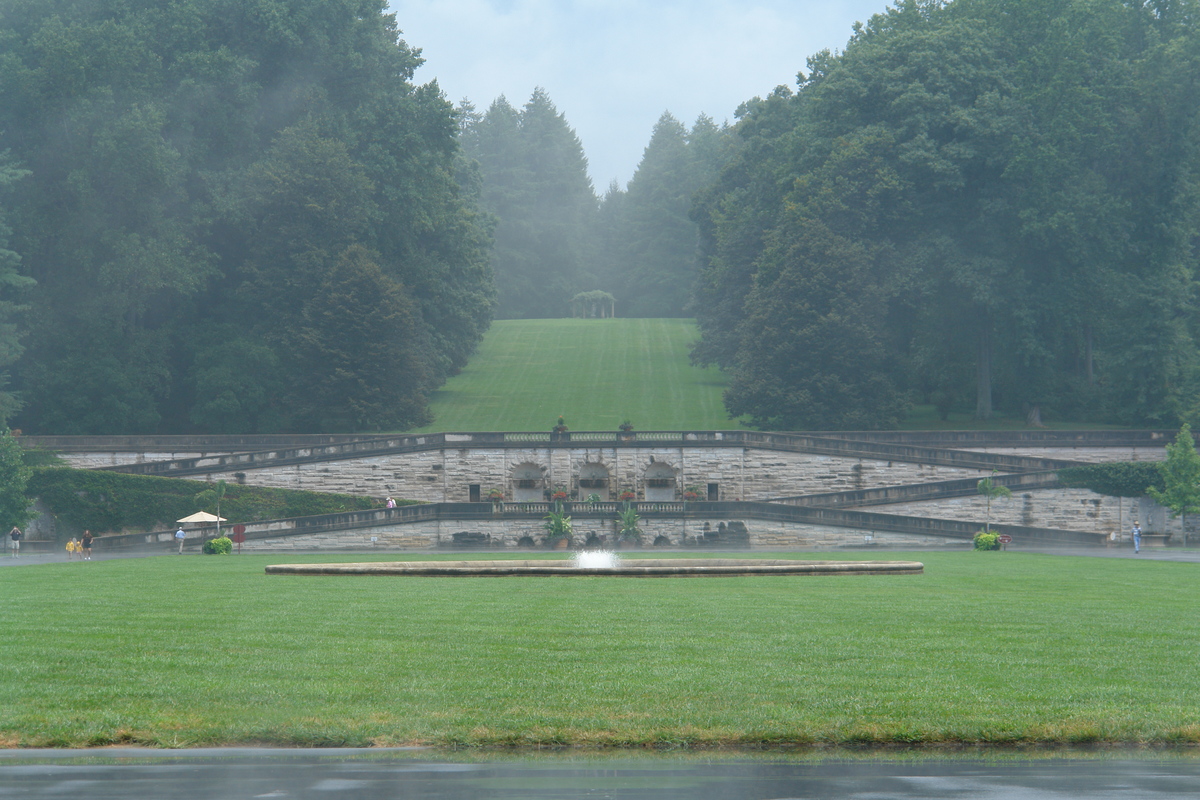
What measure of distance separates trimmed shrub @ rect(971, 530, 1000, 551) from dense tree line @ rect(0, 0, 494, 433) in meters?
35.6

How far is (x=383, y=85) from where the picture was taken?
82500mm

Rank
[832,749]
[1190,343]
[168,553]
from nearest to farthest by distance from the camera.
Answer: [832,749] < [168,553] < [1190,343]

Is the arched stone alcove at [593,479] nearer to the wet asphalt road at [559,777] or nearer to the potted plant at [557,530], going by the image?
the potted plant at [557,530]

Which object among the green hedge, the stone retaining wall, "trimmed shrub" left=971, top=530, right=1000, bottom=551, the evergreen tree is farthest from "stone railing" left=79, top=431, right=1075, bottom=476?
the evergreen tree

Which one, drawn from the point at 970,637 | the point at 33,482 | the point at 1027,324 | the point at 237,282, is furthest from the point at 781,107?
the point at 970,637

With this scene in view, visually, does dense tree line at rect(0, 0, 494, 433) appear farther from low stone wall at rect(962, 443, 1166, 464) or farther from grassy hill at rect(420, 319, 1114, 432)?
low stone wall at rect(962, 443, 1166, 464)

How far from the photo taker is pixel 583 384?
282 feet

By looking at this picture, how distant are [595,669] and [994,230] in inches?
2469

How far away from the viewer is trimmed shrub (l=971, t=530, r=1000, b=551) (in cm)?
4550

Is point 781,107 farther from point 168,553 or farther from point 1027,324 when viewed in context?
point 168,553

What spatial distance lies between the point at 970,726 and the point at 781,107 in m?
78.9

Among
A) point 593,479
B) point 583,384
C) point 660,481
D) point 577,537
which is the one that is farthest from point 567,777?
point 583,384

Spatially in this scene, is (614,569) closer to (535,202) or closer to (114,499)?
(114,499)

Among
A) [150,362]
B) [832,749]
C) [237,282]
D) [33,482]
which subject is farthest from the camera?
[237,282]
